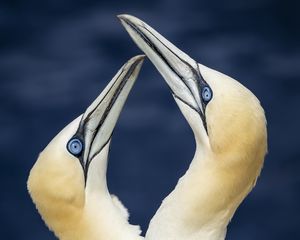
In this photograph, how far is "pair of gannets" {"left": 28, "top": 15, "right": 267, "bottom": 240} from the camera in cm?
1669

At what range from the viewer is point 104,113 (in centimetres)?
1745

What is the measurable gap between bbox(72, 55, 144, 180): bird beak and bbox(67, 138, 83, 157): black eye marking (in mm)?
55

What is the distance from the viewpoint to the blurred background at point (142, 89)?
20641 millimetres

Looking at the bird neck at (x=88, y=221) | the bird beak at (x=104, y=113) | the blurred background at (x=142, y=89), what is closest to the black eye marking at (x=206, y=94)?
the bird beak at (x=104, y=113)

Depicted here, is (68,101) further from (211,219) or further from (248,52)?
(211,219)

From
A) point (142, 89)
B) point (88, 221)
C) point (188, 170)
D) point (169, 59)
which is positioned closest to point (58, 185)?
point (88, 221)

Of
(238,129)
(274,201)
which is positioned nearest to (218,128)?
(238,129)

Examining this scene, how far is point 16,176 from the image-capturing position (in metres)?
20.9

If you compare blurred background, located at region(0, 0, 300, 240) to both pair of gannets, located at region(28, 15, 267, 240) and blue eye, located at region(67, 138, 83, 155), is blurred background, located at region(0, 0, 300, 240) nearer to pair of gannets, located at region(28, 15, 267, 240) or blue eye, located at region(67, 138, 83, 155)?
pair of gannets, located at region(28, 15, 267, 240)

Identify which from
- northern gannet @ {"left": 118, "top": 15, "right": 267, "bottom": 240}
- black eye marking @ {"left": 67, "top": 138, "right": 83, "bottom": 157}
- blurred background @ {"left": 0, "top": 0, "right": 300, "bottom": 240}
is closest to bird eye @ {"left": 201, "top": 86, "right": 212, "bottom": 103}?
northern gannet @ {"left": 118, "top": 15, "right": 267, "bottom": 240}

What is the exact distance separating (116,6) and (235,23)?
1.42 meters

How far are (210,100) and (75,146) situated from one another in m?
1.32

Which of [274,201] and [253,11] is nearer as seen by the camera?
[274,201]

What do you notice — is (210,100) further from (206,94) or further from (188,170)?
(188,170)
